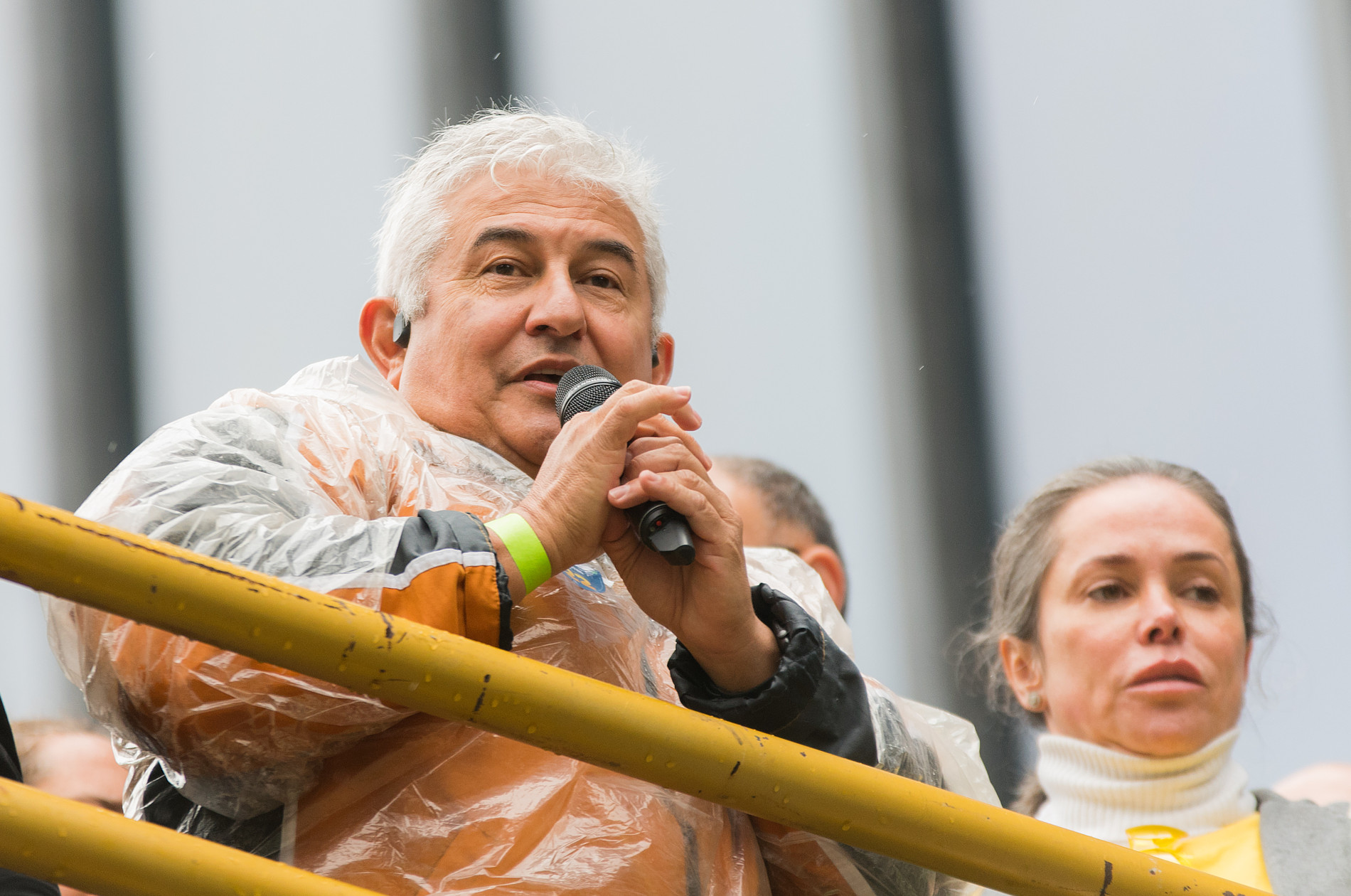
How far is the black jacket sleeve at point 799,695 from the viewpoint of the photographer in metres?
1.19

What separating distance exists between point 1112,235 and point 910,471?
0.94 meters

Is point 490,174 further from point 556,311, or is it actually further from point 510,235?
point 556,311

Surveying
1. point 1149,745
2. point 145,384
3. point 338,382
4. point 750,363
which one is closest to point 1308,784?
point 1149,745

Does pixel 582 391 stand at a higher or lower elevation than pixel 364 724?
higher

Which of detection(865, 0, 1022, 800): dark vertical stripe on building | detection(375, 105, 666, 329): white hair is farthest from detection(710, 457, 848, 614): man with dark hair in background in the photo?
detection(865, 0, 1022, 800): dark vertical stripe on building

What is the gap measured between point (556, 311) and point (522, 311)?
4 cm

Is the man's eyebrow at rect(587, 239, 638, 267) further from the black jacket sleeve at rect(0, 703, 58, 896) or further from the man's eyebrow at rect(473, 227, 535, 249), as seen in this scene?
the black jacket sleeve at rect(0, 703, 58, 896)

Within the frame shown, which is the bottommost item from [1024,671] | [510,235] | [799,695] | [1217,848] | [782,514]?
[1217,848]

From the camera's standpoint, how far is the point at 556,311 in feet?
4.66

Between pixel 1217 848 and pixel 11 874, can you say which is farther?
pixel 1217 848

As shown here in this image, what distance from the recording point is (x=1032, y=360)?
442 cm

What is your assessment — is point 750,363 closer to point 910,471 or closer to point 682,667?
point 910,471

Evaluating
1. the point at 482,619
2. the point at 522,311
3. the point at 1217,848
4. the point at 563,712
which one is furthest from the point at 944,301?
the point at 563,712

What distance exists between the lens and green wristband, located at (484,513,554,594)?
1.11 m
